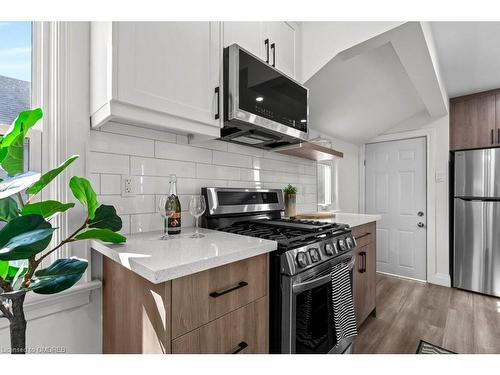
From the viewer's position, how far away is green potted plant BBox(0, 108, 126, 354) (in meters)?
0.63

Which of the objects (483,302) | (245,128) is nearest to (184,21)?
(245,128)

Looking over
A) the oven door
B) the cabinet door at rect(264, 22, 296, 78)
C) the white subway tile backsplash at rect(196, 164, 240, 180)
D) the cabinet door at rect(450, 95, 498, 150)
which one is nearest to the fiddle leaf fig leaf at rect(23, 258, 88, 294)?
the oven door

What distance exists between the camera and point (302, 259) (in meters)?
1.25

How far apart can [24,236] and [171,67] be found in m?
0.91

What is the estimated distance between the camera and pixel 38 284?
0.72 m

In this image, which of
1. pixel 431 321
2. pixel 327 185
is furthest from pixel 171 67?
pixel 431 321

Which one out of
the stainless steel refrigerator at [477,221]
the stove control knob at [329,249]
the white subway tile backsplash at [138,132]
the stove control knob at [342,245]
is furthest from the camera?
the stainless steel refrigerator at [477,221]

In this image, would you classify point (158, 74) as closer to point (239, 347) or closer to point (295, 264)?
point (295, 264)

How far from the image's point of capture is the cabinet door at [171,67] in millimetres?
1064

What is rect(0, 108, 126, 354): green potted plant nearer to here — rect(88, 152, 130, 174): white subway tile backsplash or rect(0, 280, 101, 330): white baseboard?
rect(0, 280, 101, 330): white baseboard

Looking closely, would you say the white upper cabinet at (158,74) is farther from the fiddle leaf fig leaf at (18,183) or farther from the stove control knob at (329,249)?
the stove control knob at (329,249)

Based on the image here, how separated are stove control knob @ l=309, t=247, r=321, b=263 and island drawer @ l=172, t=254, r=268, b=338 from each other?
30 cm

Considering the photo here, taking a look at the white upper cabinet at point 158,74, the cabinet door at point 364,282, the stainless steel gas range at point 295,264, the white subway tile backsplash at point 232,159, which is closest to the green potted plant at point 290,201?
the stainless steel gas range at point 295,264

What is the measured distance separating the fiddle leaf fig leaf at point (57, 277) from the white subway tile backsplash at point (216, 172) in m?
0.94
